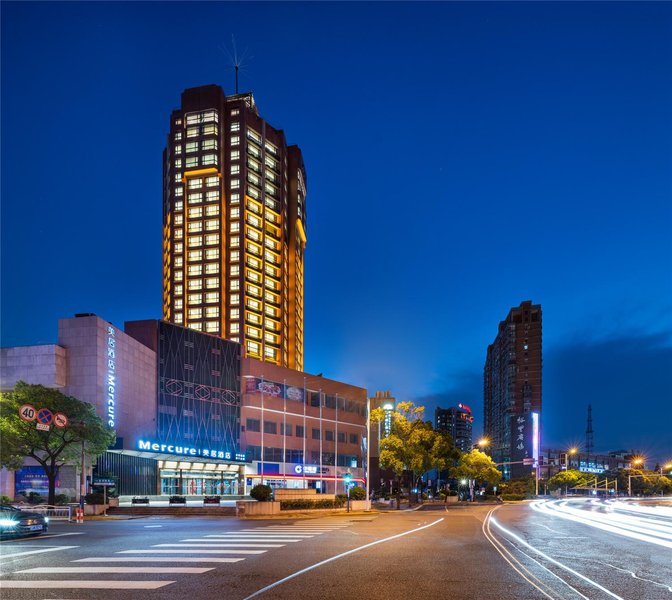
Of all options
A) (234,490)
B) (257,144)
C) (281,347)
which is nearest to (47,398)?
(234,490)

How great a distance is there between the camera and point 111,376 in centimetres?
6231

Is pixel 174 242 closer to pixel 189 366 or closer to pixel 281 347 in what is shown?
pixel 281 347

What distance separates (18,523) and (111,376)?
3758 centimetres

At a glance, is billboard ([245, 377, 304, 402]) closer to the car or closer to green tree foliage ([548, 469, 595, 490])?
the car

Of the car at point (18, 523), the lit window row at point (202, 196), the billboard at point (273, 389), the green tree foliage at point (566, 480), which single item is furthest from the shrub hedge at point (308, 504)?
the green tree foliage at point (566, 480)

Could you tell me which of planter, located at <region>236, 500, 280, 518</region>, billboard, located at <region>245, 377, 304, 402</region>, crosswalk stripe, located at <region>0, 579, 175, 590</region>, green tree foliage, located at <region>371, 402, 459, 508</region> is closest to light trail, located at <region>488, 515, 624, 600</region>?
crosswalk stripe, located at <region>0, 579, 175, 590</region>

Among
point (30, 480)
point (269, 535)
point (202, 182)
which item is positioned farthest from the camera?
point (202, 182)

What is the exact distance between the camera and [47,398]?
46875mm

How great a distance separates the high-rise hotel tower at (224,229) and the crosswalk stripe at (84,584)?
11261 cm

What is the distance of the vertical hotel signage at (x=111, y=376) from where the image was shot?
2413 inches

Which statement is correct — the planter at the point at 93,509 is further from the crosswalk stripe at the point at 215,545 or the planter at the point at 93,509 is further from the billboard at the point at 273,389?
the billboard at the point at 273,389

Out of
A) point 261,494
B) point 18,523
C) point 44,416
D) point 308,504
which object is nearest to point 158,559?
point 18,523

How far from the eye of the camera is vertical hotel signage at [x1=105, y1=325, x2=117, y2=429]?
201ft

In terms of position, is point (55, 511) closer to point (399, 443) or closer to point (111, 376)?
point (111, 376)
